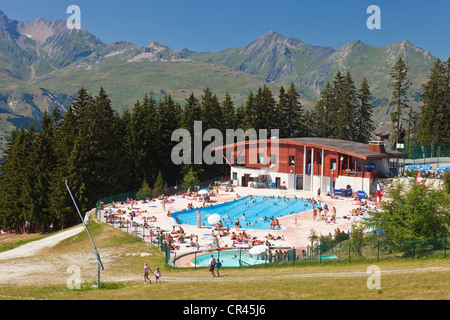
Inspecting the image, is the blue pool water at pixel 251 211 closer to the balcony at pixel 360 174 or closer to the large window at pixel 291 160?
the balcony at pixel 360 174

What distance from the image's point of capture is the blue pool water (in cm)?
4359

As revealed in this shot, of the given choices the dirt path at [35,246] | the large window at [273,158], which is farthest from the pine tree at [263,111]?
the dirt path at [35,246]

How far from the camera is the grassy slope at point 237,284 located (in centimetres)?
1722

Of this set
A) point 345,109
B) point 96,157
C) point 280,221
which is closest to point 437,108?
point 345,109

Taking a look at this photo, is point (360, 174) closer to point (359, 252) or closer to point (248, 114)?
point (248, 114)

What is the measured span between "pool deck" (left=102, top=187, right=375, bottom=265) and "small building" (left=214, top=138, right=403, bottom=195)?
2.68 m

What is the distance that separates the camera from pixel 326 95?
7731 cm

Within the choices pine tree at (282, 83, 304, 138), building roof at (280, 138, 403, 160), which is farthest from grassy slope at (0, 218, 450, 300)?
pine tree at (282, 83, 304, 138)

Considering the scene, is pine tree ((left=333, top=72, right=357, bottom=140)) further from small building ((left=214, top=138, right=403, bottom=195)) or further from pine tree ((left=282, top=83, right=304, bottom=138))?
small building ((left=214, top=138, right=403, bottom=195))
